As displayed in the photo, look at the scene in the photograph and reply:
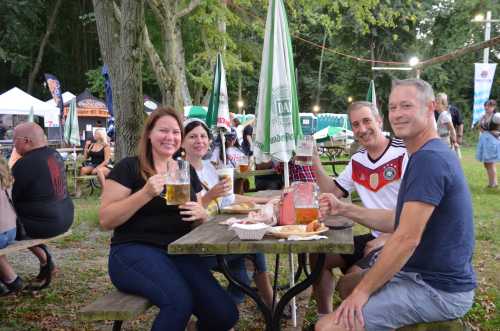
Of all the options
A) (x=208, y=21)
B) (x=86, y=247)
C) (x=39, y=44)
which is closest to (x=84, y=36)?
A: (x=39, y=44)

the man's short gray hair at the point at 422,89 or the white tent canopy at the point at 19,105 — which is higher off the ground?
the white tent canopy at the point at 19,105

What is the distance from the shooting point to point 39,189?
180 inches

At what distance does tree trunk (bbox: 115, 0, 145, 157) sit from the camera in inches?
230

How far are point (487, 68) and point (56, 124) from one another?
1535 cm

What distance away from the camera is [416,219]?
2049 millimetres

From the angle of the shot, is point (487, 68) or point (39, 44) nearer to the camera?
point (487, 68)

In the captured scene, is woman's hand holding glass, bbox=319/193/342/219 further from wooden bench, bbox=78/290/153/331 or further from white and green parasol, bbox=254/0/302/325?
wooden bench, bbox=78/290/153/331

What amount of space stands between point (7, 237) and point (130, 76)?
2493mm

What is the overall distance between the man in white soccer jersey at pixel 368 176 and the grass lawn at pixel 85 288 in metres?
0.62

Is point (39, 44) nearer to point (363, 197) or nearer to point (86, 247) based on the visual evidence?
point (86, 247)

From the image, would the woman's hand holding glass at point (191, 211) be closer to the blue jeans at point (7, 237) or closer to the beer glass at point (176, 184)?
the beer glass at point (176, 184)

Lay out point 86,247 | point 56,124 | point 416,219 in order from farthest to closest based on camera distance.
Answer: point 56,124
point 86,247
point 416,219

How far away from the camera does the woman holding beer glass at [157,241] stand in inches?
106

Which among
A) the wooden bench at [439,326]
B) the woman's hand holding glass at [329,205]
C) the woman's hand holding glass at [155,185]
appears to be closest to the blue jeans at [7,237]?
the woman's hand holding glass at [155,185]
